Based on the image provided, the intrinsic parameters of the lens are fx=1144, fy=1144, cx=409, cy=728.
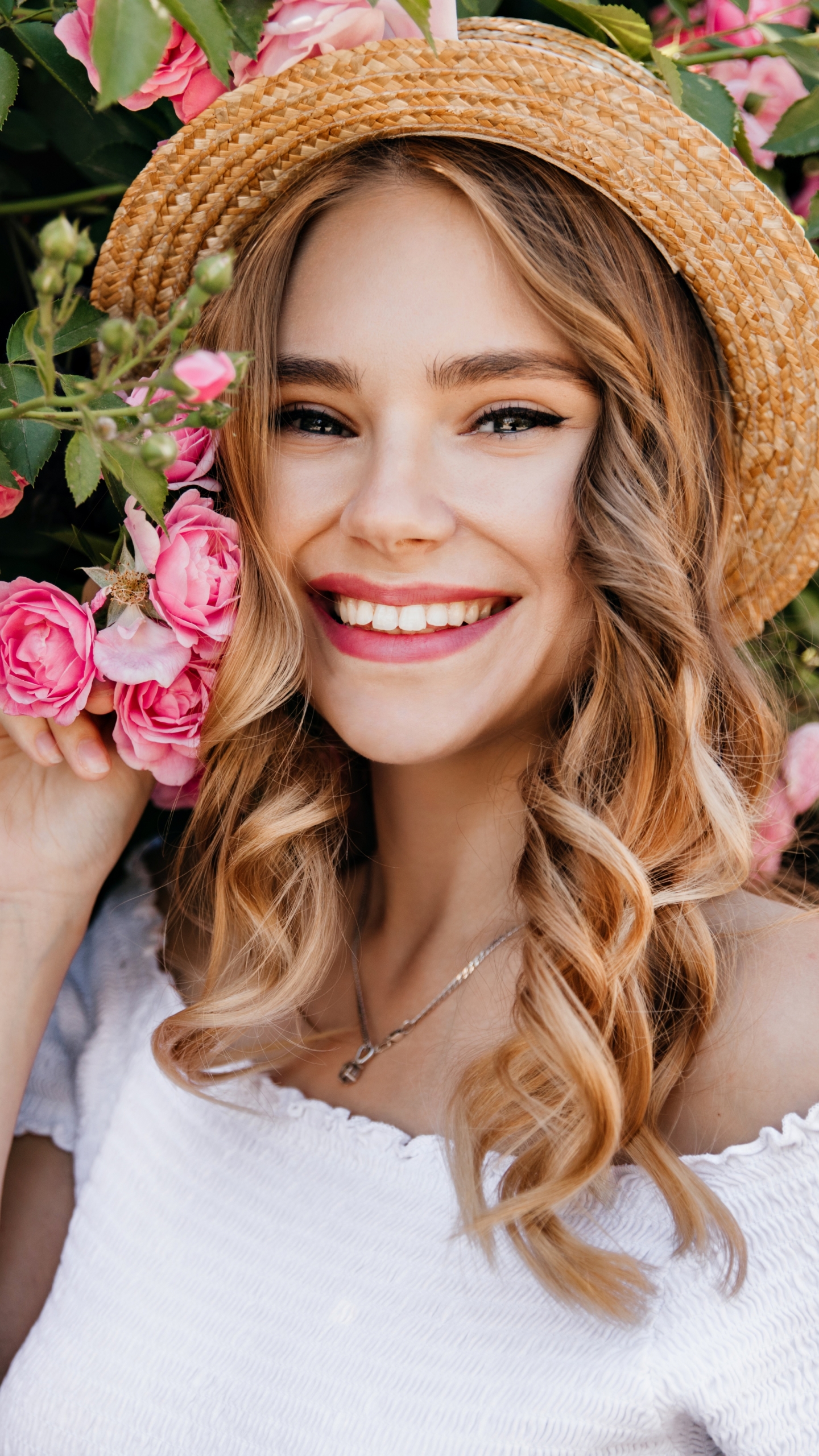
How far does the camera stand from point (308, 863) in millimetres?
1921

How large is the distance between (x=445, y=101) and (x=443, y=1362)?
162 cm

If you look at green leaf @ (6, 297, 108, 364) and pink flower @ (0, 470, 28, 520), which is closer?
green leaf @ (6, 297, 108, 364)

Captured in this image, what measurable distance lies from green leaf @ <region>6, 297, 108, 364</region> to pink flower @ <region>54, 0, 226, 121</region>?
0.25 m

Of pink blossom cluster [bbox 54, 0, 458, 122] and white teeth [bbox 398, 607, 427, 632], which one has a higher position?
pink blossom cluster [bbox 54, 0, 458, 122]

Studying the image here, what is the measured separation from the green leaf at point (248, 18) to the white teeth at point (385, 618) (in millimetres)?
703

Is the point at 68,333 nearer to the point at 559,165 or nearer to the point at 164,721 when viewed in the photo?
the point at 164,721

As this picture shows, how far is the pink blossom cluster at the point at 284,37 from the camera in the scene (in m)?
1.29

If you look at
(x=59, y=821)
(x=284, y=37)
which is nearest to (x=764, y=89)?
(x=284, y=37)

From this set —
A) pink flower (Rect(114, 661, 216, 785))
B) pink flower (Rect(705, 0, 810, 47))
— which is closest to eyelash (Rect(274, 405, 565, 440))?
pink flower (Rect(114, 661, 216, 785))

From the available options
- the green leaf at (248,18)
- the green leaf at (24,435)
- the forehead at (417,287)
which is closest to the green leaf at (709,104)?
the forehead at (417,287)

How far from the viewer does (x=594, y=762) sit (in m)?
1.70

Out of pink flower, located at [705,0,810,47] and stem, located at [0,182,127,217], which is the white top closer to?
stem, located at [0,182,127,217]

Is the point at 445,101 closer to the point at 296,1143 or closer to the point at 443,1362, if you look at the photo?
the point at 296,1143

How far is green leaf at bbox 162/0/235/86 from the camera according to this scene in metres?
1.03
